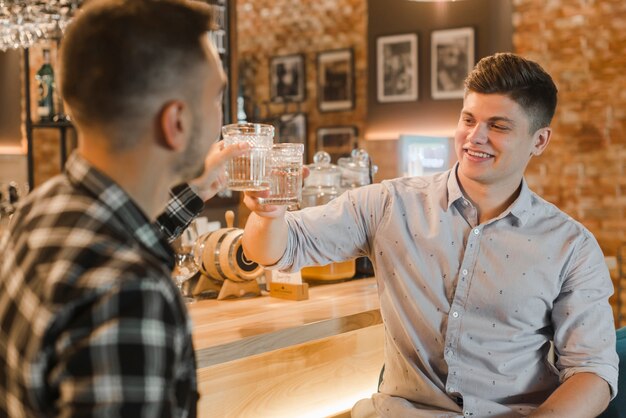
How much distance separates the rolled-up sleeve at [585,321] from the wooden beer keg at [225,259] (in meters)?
0.92

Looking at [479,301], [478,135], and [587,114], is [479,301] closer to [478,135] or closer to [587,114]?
[478,135]

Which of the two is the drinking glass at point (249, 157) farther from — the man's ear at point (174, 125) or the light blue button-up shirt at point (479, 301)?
the man's ear at point (174, 125)

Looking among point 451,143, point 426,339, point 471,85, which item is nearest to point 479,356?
point 426,339

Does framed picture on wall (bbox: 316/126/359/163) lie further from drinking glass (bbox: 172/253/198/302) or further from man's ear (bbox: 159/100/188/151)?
man's ear (bbox: 159/100/188/151)

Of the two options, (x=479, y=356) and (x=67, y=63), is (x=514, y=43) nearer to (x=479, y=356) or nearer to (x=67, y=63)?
(x=479, y=356)

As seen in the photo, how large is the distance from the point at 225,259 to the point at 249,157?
684mm

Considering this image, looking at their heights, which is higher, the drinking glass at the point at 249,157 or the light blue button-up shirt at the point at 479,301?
the drinking glass at the point at 249,157

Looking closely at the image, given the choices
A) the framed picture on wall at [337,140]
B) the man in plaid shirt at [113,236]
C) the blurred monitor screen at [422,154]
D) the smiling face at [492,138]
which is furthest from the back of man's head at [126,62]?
the framed picture on wall at [337,140]

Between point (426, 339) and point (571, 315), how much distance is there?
1.19 ft

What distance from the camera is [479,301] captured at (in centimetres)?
194

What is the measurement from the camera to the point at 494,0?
618 centimetres

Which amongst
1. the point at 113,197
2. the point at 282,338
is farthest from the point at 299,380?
the point at 113,197

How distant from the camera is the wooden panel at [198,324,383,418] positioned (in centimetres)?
210

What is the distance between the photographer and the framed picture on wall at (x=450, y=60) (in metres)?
6.35
